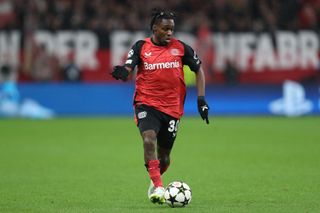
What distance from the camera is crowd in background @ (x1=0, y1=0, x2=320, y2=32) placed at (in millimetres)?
25156

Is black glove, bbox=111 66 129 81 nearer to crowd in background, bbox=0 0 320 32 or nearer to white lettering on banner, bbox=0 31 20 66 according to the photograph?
white lettering on banner, bbox=0 31 20 66

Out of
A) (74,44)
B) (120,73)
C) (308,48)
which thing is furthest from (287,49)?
(120,73)

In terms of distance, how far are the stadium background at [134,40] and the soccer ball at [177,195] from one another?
15.2m

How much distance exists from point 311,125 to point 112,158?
8369mm

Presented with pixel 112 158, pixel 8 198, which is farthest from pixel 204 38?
pixel 8 198

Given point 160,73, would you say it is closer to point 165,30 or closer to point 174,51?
point 174,51

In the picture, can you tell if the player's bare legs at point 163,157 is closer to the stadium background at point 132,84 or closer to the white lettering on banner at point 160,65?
the white lettering on banner at point 160,65

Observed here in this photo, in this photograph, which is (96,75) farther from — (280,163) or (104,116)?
(280,163)

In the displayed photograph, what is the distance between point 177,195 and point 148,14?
18.5 m

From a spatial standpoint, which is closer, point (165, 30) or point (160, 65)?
point (165, 30)

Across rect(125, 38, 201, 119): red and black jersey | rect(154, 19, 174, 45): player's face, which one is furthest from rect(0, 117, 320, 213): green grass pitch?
rect(154, 19, 174, 45): player's face

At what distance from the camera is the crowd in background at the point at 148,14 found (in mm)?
25156

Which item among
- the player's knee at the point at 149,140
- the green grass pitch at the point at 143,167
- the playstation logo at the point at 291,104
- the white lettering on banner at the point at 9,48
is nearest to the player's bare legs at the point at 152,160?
the player's knee at the point at 149,140

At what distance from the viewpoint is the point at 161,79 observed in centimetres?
898
